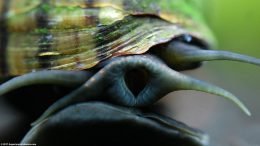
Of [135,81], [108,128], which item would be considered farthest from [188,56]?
[108,128]

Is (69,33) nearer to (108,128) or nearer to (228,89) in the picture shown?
(108,128)

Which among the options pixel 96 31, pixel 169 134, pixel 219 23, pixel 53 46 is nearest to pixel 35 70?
pixel 53 46

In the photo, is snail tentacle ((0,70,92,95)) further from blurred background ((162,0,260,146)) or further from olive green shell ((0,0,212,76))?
blurred background ((162,0,260,146))

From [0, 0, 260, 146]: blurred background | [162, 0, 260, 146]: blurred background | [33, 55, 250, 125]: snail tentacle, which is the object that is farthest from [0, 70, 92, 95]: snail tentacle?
[162, 0, 260, 146]: blurred background

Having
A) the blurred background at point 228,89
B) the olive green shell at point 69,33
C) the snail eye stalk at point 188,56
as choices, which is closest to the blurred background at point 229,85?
the blurred background at point 228,89

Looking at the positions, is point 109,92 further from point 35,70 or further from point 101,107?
point 35,70

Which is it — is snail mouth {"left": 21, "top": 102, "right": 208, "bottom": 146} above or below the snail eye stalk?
below

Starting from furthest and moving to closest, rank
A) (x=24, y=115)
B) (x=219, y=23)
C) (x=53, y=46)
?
(x=219, y=23) → (x=24, y=115) → (x=53, y=46)
